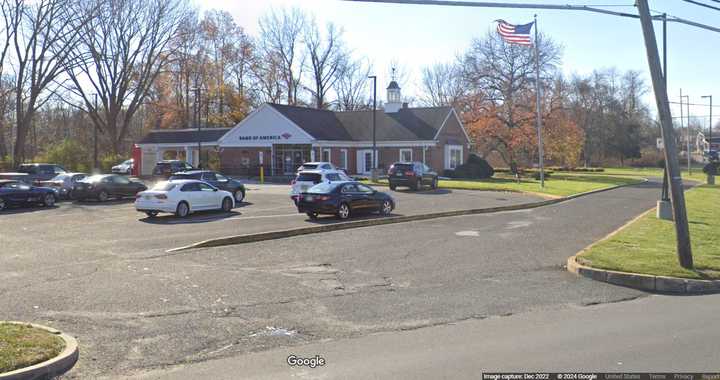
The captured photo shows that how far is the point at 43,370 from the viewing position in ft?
19.1

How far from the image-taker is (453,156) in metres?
54.7

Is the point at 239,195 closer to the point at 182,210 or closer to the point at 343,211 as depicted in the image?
the point at 182,210

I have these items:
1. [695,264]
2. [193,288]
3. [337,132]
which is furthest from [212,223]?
[337,132]

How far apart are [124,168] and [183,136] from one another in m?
6.30

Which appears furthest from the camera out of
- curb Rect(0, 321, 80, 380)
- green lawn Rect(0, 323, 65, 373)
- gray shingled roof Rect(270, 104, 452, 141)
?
gray shingled roof Rect(270, 104, 452, 141)

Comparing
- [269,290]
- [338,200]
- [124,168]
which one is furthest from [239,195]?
[124,168]

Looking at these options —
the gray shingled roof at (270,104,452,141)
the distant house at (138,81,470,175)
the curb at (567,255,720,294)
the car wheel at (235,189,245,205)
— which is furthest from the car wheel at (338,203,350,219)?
the gray shingled roof at (270,104,452,141)

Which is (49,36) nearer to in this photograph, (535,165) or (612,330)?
(612,330)

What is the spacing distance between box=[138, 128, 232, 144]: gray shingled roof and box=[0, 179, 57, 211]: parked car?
2981 centimetres

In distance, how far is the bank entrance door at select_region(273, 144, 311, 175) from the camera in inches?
2042

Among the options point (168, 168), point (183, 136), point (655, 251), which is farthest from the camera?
point (183, 136)

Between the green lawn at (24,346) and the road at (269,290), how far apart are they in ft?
1.18

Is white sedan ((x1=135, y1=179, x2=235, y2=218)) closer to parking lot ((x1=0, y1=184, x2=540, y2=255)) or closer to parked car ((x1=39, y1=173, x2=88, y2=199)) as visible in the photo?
parking lot ((x1=0, y1=184, x2=540, y2=255))

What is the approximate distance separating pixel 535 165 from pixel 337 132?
38090 millimetres
